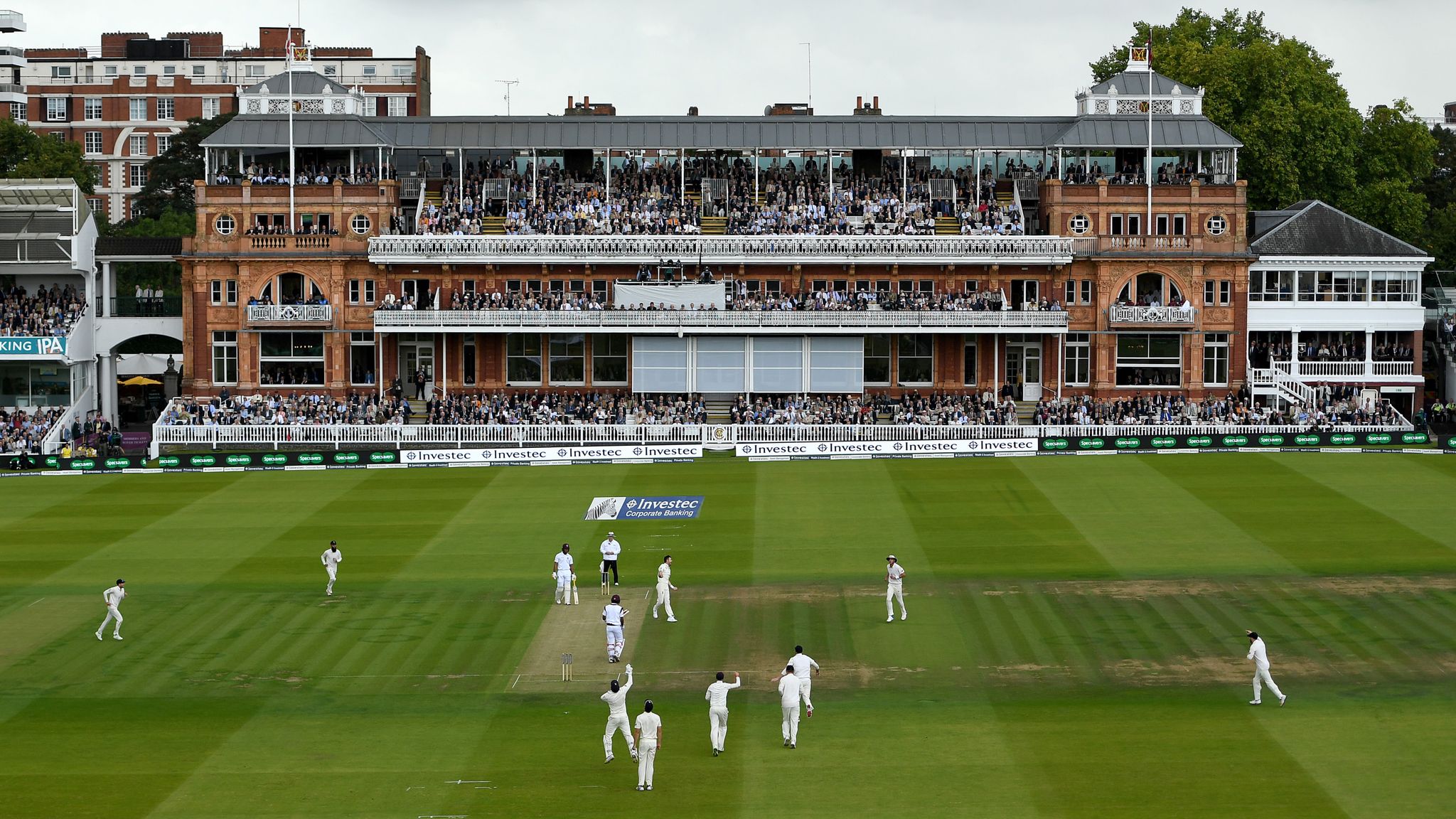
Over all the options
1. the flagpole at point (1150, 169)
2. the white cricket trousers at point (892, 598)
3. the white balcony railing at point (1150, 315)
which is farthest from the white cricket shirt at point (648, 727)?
the flagpole at point (1150, 169)

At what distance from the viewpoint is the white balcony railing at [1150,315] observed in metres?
71.1

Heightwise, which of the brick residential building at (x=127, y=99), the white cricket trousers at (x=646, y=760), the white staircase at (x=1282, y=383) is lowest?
the white cricket trousers at (x=646, y=760)

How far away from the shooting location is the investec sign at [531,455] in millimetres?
61938

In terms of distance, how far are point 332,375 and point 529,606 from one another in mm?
34132

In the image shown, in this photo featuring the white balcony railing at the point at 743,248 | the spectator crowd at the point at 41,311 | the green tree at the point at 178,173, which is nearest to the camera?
the white balcony railing at the point at 743,248

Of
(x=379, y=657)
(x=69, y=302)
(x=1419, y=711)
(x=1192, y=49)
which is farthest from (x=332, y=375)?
(x=1419, y=711)

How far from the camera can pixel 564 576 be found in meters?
39.8

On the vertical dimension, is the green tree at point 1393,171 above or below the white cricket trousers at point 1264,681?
above

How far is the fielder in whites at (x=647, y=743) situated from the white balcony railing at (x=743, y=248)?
149 feet

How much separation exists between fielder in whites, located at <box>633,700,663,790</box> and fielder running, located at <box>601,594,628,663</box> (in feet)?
24.3

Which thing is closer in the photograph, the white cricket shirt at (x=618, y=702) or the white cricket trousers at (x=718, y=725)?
the white cricket shirt at (x=618, y=702)

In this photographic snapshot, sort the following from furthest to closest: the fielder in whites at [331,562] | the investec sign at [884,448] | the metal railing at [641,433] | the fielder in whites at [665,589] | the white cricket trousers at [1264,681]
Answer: the metal railing at [641,433], the investec sign at [884,448], the fielder in whites at [331,562], the fielder in whites at [665,589], the white cricket trousers at [1264,681]

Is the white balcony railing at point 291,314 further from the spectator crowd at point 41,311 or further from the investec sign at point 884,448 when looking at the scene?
the investec sign at point 884,448

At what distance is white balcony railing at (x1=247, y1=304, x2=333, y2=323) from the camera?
71375 mm
